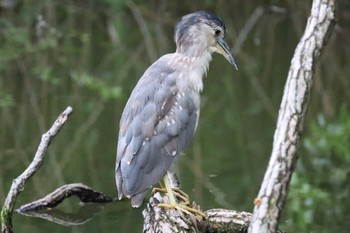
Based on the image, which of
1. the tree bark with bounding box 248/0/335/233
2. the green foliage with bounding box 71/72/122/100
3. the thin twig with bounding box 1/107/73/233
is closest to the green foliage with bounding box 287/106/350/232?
the thin twig with bounding box 1/107/73/233

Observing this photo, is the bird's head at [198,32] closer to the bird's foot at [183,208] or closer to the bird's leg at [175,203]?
the bird's leg at [175,203]

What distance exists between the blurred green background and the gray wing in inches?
42.3

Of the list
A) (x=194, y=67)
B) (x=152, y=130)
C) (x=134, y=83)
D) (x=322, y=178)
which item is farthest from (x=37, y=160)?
(x=134, y=83)

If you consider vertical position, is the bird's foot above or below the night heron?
below

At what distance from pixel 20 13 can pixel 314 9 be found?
432 inches

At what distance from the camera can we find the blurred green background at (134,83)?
23.7 feet

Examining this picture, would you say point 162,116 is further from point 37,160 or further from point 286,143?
point 286,143

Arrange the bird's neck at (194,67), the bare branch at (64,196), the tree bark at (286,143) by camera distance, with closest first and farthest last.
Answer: the tree bark at (286,143)
the bird's neck at (194,67)
the bare branch at (64,196)

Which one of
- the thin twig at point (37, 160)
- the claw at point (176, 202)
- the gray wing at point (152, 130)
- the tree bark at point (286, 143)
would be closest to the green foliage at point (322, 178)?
the claw at point (176, 202)

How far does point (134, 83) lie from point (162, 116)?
5.47m

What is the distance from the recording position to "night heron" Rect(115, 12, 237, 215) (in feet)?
17.7

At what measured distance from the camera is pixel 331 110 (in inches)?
381

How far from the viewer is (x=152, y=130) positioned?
5.54m

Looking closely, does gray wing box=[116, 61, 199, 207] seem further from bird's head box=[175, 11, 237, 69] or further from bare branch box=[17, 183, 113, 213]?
bare branch box=[17, 183, 113, 213]
